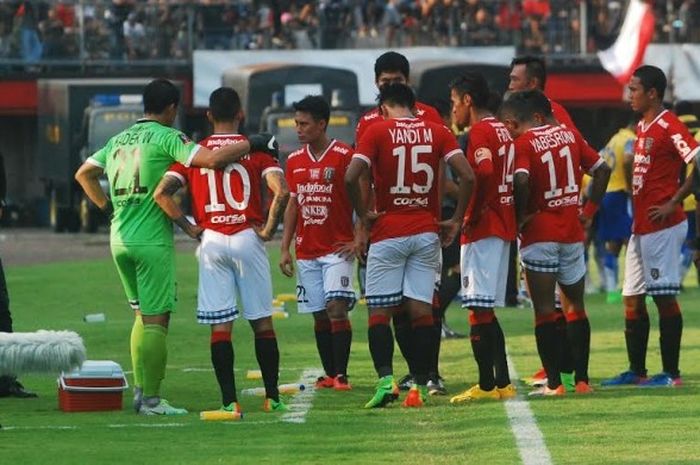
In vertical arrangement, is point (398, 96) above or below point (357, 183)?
above

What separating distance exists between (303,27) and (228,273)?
36980 mm

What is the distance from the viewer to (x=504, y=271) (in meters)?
14.2

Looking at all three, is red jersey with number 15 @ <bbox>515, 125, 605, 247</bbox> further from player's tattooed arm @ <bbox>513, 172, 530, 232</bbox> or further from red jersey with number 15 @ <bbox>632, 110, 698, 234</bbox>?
red jersey with number 15 @ <bbox>632, 110, 698, 234</bbox>

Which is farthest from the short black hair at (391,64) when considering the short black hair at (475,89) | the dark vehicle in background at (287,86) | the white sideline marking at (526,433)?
the dark vehicle in background at (287,86)

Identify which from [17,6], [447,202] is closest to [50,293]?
[447,202]

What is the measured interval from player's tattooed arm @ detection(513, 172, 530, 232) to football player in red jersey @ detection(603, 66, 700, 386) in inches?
46.1

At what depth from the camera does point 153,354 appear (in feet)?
43.8

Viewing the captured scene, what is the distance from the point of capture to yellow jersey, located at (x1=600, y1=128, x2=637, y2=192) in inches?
955

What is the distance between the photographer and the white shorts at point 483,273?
46.0 ft

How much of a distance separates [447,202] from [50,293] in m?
9.74

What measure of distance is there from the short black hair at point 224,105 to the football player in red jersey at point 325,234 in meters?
1.89

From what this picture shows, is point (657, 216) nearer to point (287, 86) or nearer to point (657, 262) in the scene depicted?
point (657, 262)

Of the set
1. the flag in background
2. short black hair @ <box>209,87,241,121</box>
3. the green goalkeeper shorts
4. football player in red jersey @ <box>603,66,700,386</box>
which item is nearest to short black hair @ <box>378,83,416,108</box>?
short black hair @ <box>209,87,241,121</box>

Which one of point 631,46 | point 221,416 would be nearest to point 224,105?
point 221,416
